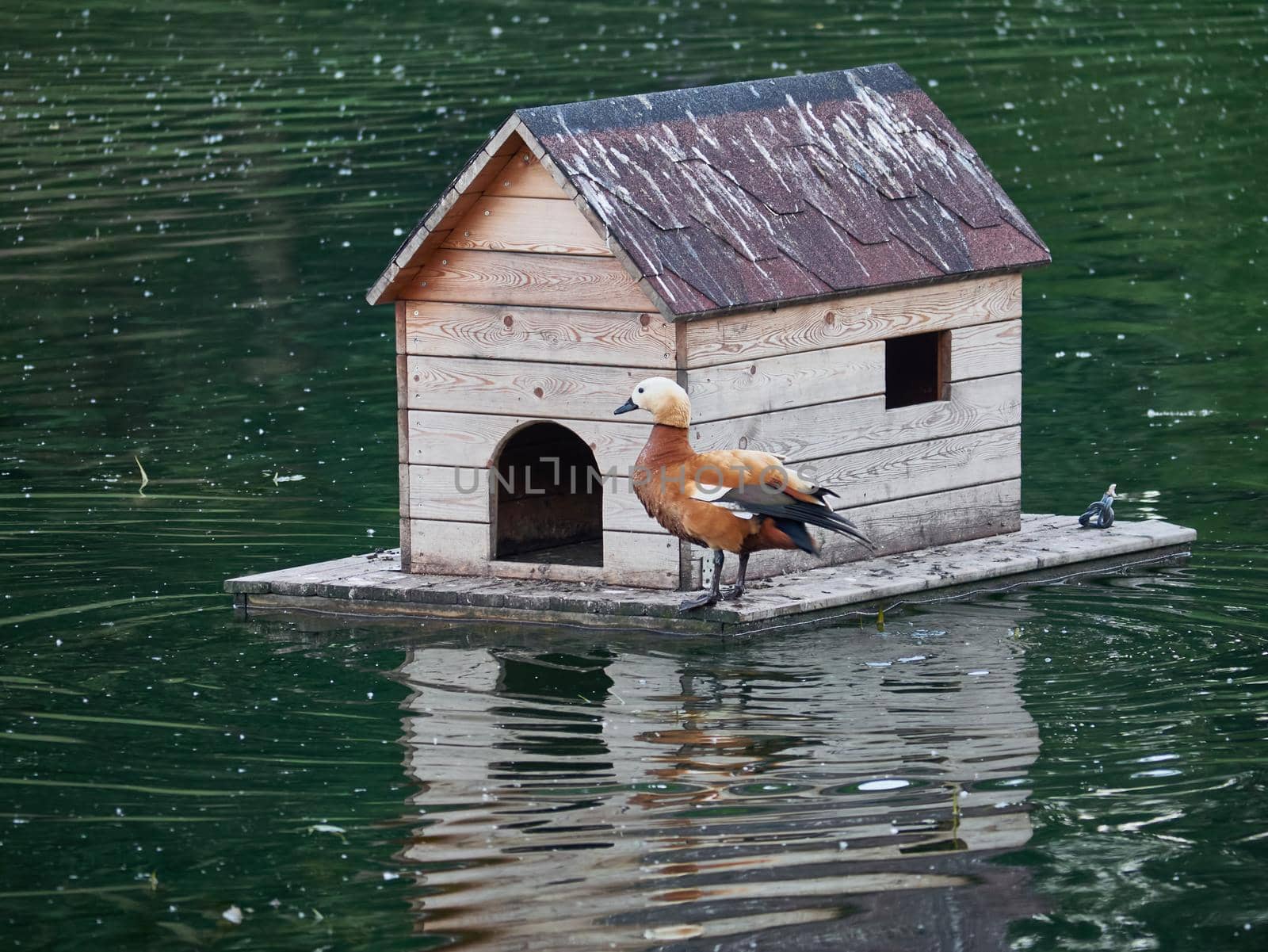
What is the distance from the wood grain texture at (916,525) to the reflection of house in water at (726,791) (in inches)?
28.7

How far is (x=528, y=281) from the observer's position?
1229cm

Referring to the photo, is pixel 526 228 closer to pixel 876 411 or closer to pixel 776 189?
pixel 776 189

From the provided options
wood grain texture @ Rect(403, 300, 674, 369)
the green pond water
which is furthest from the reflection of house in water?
wood grain texture @ Rect(403, 300, 674, 369)

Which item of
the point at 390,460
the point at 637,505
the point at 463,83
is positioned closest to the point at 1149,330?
the point at 390,460

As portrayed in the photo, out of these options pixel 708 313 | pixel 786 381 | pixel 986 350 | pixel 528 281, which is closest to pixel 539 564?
pixel 528 281

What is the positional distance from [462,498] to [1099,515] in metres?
3.35

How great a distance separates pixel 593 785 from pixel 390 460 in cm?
653

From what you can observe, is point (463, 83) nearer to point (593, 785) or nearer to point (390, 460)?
point (390, 460)

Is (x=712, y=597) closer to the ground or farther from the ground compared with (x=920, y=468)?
closer to the ground

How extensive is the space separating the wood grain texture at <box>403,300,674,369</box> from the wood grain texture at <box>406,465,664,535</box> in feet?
1.88

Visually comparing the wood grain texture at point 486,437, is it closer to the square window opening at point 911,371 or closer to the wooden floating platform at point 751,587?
the wooden floating platform at point 751,587

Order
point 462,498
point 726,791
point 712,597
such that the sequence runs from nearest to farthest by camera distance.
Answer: point 726,791 → point 712,597 → point 462,498

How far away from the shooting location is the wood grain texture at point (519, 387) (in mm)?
12164

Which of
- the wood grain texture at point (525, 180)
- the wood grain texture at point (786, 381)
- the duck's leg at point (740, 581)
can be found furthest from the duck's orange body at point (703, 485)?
the wood grain texture at point (525, 180)
